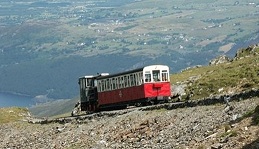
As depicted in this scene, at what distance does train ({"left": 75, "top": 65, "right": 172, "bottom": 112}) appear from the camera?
59.8 meters

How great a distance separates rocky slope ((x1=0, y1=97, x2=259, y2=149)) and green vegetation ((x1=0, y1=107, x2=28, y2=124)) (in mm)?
18999

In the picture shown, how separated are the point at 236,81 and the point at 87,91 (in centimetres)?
1675

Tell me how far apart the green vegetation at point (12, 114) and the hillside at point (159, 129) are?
11717mm

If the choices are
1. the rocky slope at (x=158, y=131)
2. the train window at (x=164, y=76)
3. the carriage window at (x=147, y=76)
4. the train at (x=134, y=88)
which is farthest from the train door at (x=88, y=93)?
the rocky slope at (x=158, y=131)

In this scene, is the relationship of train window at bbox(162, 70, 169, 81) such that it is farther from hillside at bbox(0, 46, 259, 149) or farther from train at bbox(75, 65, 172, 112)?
hillside at bbox(0, 46, 259, 149)

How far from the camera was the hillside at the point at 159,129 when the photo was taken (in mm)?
30359

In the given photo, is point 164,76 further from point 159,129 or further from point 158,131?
point 158,131

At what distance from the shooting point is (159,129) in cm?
3834

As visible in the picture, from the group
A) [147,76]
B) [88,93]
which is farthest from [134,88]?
[88,93]

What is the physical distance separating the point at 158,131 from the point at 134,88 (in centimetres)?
2275

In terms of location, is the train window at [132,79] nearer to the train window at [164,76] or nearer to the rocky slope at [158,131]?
the train window at [164,76]

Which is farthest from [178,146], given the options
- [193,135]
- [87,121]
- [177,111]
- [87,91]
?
[87,91]

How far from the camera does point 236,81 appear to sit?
6388 centimetres

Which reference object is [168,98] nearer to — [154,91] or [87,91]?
[154,91]
